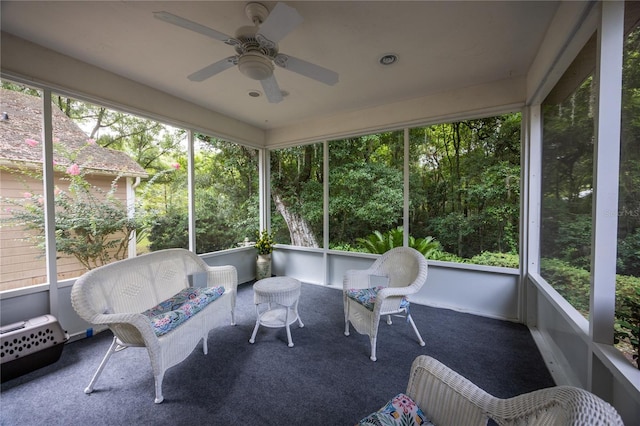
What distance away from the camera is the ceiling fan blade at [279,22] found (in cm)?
124

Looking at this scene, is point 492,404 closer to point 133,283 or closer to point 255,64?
point 255,64

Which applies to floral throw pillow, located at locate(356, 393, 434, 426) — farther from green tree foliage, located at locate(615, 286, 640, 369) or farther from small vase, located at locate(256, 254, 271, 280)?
small vase, located at locate(256, 254, 271, 280)

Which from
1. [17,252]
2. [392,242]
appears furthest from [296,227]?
[17,252]

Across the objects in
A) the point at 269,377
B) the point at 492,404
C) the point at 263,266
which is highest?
the point at 492,404

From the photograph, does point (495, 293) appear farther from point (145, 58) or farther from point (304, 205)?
point (145, 58)

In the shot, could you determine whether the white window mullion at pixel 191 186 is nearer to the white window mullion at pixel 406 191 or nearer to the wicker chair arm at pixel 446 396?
the white window mullion at pixel 406 191

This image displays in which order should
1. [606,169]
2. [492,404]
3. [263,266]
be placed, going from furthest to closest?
[263,266]
[606,169]
[492,404]

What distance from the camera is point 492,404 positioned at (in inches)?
35.8

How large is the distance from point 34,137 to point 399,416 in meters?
3.48

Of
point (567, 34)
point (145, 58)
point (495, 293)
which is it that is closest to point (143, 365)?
point (145, 58)

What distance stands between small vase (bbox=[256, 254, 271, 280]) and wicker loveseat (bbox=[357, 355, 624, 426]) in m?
3.26

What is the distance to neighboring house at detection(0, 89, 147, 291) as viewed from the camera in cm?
207

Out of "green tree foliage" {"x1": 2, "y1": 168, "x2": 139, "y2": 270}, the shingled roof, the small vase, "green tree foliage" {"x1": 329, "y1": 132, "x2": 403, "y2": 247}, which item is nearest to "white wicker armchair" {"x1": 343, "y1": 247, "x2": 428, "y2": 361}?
"green tree foliage" {"x1": 329, "y1": 132, "x2": 403, "y2": 247}

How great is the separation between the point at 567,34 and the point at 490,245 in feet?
6.83
